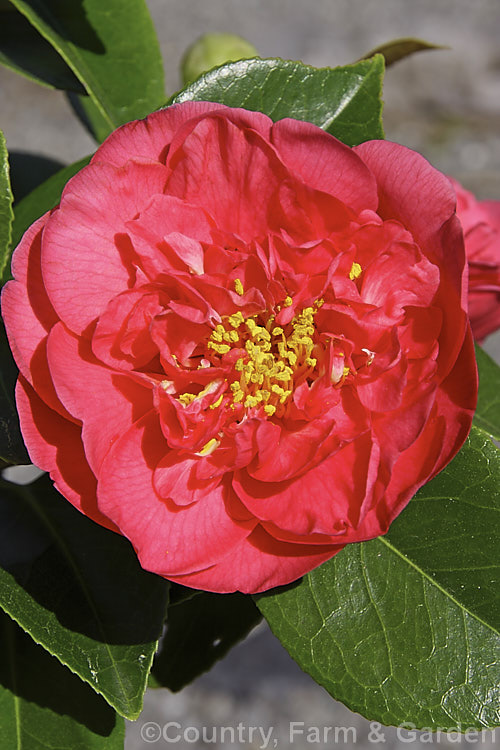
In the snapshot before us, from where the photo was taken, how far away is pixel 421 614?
2.22 feet

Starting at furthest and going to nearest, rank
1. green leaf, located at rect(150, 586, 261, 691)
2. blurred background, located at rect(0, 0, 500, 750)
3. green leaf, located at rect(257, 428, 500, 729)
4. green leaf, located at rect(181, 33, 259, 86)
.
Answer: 1. blurred background, located at rect(0, 0, 500, 750)
2. green leaf, located at rect(181, 33, 259, 86)
3. green leaf, located at rect(150, 586, 261, 691)
4. green leaf, located at rect(257, 428, 500, 729)

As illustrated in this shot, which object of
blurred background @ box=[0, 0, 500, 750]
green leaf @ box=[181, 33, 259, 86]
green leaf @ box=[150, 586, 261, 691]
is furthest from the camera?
blurred background @ box=[0, 0, 500, 750]

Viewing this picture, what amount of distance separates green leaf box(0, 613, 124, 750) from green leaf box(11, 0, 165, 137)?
580 mm

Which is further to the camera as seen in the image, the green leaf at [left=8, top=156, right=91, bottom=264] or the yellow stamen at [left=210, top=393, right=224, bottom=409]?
the green leaf at [left=8, top=156, right=91, bottom=264]

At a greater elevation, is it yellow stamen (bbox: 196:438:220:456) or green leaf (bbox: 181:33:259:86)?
green leaf (bbox: 181:33:259:86)

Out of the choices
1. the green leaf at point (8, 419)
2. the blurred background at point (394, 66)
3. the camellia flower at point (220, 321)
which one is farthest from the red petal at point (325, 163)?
the blurred background at point (394, 66)

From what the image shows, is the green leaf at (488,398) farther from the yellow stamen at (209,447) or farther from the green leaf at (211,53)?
the green leaf at (211,53)

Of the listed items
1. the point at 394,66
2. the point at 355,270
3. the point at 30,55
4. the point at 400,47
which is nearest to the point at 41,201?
the point at 30,55

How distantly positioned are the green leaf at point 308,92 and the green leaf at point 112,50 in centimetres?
17

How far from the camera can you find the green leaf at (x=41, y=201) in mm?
806

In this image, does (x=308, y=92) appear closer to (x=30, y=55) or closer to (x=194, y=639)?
(x=30, y=55)

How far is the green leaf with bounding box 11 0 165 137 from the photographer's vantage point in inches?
32.4

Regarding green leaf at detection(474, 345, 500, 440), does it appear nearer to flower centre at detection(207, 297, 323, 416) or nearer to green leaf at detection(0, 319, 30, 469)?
flower centre at detection(207, 297, 323, 416)

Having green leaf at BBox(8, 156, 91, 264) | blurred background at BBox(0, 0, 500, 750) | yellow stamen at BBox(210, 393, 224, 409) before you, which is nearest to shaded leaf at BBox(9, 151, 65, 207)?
green leaf at BBox(8, 156, 91, 264)
